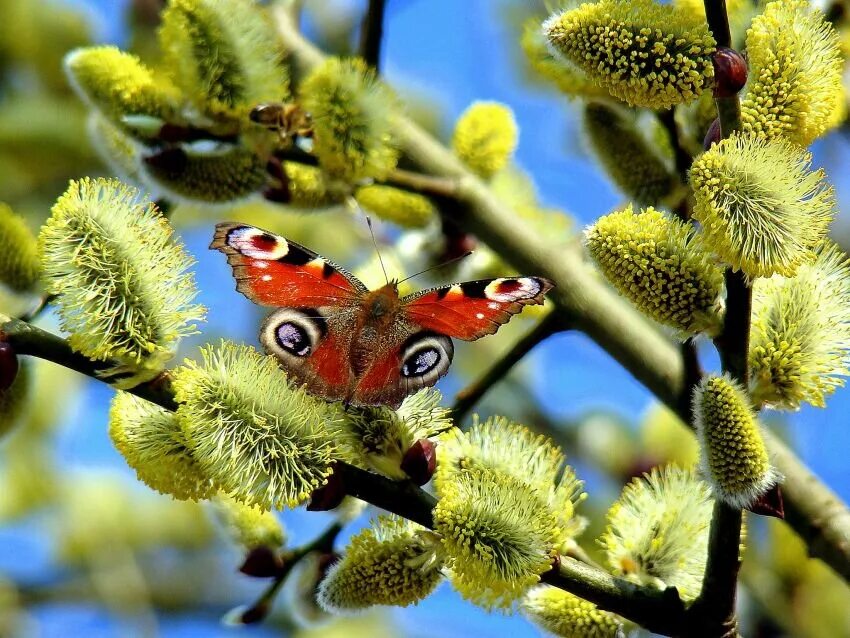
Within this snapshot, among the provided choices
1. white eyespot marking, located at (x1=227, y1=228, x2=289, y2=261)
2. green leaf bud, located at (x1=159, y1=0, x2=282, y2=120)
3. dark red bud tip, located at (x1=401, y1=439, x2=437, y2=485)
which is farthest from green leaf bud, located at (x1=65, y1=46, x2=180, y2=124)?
dark red bud tip, located at (x1=401, y1=439, x2=437, y2=485)

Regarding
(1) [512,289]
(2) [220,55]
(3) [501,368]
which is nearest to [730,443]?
(1) [512,289]

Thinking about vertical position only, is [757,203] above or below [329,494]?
above

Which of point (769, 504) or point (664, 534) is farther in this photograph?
point (664, 534)

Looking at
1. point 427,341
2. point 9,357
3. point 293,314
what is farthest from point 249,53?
point 9,357

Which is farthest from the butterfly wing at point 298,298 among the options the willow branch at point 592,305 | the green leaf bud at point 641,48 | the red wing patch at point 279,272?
the green leaf bud at point 641,48

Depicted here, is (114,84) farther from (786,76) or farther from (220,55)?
(786,76)

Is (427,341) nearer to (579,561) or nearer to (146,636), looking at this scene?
(579,561)

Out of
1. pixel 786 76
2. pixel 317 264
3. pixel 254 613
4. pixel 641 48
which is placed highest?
pixel 786 76
